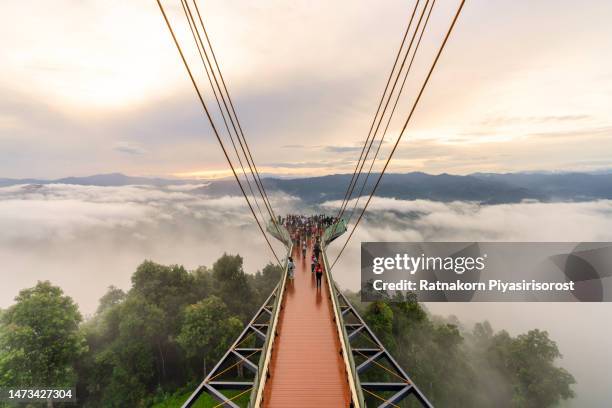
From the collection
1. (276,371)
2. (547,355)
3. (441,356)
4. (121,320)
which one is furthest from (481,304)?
(276,371)

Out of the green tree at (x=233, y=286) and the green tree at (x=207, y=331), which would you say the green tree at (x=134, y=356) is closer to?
the green tree at (x=207, y=331)

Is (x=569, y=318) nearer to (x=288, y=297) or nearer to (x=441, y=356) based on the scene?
(x=441, y=356)

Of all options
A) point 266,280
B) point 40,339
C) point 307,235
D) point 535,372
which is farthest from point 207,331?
point 535,372

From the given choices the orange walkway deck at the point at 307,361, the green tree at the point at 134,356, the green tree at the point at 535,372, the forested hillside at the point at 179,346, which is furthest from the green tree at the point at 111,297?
the green tree at the point at 535,372

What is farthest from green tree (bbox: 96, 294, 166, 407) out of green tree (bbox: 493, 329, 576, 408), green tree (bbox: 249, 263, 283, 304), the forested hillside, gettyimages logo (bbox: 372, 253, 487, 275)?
green tree (bbox: 493, 329, 576, 408)

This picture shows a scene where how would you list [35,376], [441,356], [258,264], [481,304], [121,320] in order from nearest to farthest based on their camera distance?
[35,376] → [121,320] → [441,356] → [481,304] → [258,264]

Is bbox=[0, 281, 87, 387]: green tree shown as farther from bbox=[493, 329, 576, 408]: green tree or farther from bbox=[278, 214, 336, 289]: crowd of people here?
bbox=[493, 329, 576, 408]: green tree

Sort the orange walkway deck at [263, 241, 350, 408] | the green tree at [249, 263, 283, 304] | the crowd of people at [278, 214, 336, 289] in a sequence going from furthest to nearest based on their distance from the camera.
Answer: the green tree at [249, 263, 283, 304]
the crowd of people at [278, 214, 336, 289]
the orange walkway deck at [263, 241, 350, 408]
